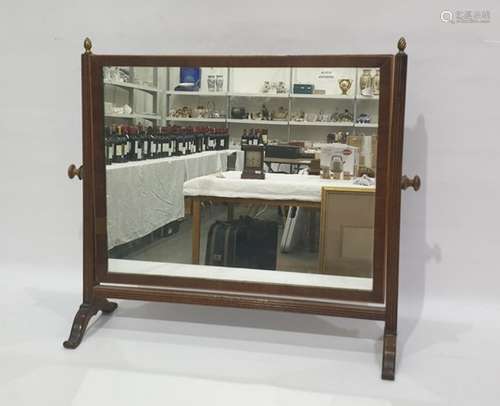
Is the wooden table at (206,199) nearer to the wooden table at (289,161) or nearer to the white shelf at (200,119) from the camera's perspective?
the wooden table at (289,161)

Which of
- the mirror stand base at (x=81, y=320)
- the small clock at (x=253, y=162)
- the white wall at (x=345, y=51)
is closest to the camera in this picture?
the mirror stand base at (x=81, y=320)

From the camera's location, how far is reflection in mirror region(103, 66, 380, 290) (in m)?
1.71

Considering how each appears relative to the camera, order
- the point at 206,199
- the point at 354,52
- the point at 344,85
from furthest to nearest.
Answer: the point at 354,52
the point at 206,199
the point at 344,85

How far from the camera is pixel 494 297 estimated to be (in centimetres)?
206

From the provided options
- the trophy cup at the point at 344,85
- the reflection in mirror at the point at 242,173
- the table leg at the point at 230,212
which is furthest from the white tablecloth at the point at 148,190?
the trophy cup at the point at 344,85

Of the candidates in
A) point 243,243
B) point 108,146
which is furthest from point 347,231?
point 108,146

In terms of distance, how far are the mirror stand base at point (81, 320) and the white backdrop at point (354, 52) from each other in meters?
0.52

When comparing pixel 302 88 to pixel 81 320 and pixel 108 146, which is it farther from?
pixel 81 320

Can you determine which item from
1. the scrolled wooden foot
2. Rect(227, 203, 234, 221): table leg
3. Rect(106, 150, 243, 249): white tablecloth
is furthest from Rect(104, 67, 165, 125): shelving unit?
the scrolled wooden foot

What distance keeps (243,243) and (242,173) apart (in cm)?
24

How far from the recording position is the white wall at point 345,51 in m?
1.97

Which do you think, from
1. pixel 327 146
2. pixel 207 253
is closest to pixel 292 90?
pixel 327 146

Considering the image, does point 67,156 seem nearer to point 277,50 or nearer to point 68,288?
point 68,288

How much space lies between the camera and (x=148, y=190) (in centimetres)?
181
